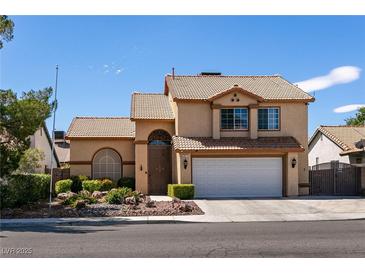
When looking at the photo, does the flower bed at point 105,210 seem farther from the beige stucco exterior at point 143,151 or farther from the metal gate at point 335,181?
the metal gate at point 335,181

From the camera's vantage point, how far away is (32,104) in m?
17.7

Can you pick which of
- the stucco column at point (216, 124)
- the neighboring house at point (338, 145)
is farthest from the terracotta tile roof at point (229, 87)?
the neighboring house at point (338, 145)

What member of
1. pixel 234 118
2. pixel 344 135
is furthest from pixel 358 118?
pixel 234 118

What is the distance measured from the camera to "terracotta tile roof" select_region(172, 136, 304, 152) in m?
24.4

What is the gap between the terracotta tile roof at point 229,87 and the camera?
26.3 meters

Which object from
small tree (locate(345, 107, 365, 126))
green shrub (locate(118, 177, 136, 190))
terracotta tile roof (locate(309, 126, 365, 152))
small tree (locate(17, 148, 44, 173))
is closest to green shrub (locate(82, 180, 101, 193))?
green shrub (locate(118, 177, 136, 190))

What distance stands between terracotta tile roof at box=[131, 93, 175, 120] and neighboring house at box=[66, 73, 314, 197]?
0.06m

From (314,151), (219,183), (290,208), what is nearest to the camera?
(290,208)

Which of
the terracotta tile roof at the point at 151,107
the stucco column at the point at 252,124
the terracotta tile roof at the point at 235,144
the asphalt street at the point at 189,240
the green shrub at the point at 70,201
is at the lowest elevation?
the asphalt street at the point at 189,240

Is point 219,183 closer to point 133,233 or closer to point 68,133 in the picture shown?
point 68,133

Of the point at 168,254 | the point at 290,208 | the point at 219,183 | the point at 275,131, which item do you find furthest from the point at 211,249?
the point at 275,131

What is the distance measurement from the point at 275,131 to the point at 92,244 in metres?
16.9

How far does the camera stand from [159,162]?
27.1m

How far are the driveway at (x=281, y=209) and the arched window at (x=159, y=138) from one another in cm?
576
